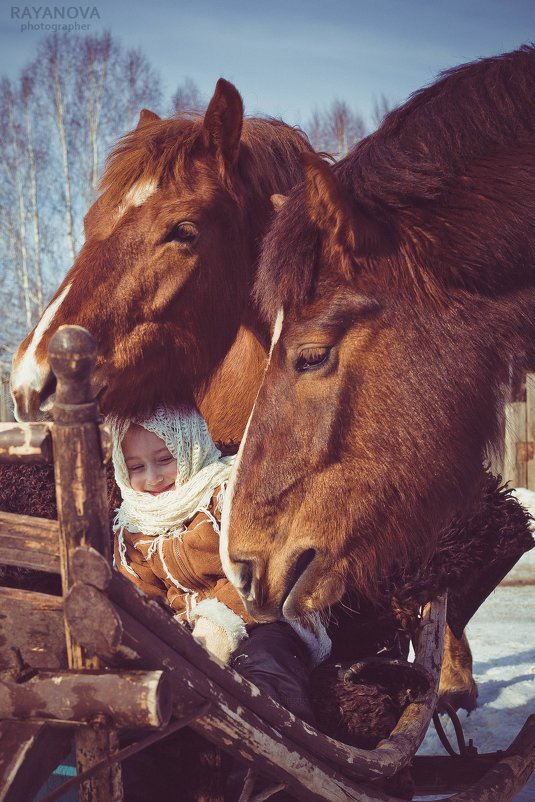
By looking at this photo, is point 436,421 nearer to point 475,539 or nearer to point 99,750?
point 475,539

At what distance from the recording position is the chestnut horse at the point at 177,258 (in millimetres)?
2715

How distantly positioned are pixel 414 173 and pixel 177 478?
4.10ft

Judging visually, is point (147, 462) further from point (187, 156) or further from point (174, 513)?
point (187, 156)

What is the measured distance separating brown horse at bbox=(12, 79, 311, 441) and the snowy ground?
1994mm

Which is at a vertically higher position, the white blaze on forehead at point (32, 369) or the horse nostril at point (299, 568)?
the white blaze on forehead at point (32, 369)

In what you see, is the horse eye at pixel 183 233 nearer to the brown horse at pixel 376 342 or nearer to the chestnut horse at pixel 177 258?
the chestnut horse at pixel 177 258

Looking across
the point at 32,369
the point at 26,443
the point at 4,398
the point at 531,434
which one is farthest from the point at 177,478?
the point at 4,398

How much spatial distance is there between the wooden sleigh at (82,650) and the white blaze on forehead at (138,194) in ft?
Answer: 5.16

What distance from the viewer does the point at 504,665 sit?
15.2 ft

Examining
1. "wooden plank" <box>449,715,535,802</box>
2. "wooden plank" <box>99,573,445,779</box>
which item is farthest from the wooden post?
"wooden plank" <box>449,715,535,802</box>

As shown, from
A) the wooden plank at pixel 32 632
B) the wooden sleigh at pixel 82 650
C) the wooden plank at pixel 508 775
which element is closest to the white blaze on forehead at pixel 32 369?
the wooden sleigh at pixel 82 650

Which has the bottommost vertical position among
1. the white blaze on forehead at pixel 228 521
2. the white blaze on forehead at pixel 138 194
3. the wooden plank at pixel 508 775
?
the wooden plank at pixel 508 775

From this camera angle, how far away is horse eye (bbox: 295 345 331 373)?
1960mm

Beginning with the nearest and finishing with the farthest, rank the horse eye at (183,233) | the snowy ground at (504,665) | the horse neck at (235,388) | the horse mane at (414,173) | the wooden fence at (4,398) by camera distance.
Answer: the horse mane at (414,173), the horse eye at (183,233), the horse neck at (235,388), the snowy ground at (504,665), the wooden fence at (4,398)
